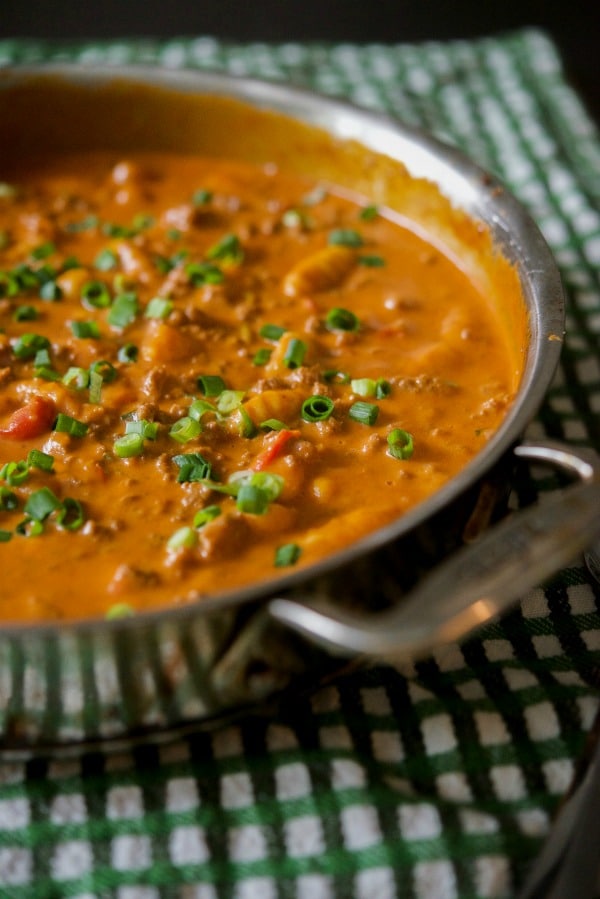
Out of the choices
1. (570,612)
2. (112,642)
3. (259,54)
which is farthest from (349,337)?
(259,54)

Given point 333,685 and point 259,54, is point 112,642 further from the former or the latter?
point 259,54

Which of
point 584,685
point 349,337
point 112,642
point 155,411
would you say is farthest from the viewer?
point 349,337

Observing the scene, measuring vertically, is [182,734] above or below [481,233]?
below

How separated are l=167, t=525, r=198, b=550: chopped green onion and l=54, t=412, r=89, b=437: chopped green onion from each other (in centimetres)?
43

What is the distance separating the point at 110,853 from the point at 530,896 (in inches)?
28.7

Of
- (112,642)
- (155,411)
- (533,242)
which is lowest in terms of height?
(155,411)

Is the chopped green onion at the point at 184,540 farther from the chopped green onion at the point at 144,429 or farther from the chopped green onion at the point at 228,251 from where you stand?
the chopped green onion at the point at 228,251

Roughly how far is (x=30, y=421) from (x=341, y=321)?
0.86 metres

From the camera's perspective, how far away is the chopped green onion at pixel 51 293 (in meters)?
3.00

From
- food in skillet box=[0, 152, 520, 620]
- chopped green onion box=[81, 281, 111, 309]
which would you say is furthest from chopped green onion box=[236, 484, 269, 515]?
chopped green onion box=[81, 281, 111, 309]

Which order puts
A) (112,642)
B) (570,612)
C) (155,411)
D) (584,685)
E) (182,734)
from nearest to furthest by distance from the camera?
(112,642) < (182,734) < (584,685) < (570,612) < (155,411)

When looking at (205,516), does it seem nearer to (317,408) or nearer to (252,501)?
(252,501)

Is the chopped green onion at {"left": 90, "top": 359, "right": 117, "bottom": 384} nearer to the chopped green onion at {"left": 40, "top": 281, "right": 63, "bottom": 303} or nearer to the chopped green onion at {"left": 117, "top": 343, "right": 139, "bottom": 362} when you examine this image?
the chopped green onion at {"left": 117, "top": 343, "right": 139, "bottom": 362}

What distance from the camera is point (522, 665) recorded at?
221cm
